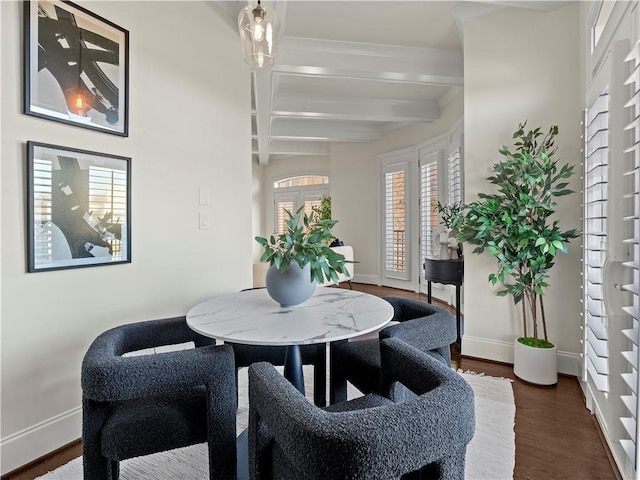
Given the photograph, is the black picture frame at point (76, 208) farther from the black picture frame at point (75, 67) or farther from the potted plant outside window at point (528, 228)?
the potted plant outside window at point (528, 228)

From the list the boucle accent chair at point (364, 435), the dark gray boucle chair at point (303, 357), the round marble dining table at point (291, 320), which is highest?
the round marble dining table at point (291, 320)

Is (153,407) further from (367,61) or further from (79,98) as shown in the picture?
(367,61)

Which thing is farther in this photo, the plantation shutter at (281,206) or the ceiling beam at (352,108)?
the plantation shutter at (281,206)

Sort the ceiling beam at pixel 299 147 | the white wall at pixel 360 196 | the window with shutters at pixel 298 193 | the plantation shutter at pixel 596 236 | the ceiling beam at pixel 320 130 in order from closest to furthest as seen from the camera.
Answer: the plantation shutter at pixel 596 236
the ceiling beam at pixel 320 130
the white wall at pixel 360 196
the ceiling beam at pixel 299 147
the window with shutters at pixel 298 193

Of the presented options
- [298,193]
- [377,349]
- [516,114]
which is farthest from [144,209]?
[298,193]

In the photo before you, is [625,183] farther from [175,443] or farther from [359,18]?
[359,18]

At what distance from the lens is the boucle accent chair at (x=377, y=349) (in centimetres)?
149

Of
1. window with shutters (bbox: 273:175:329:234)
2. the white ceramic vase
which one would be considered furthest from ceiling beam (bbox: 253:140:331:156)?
the white ceramic vase

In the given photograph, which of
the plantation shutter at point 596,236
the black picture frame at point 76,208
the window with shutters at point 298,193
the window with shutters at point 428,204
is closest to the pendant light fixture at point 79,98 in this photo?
the black picture frame at point 76,208

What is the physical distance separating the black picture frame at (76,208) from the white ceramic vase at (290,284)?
109cm

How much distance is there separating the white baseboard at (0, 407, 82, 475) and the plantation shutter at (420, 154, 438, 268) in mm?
4418

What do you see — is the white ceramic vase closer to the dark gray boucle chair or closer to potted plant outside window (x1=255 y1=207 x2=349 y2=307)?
potted plant outside window (x1=255 y1=207 x2=349 y2=307)

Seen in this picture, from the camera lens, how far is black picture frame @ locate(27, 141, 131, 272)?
1691 mm

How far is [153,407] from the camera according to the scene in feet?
4.11
